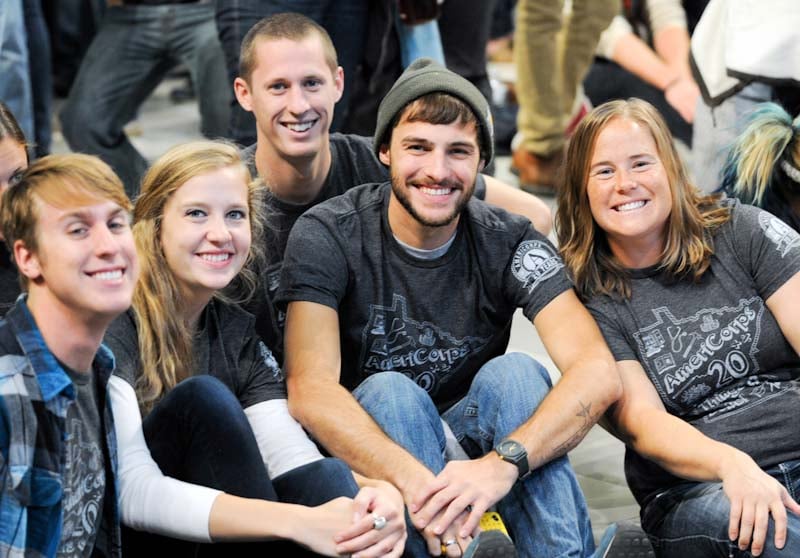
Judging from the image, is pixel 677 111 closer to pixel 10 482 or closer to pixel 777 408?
pixel 777 408

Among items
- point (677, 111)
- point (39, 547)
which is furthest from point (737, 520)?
point (677, 111)

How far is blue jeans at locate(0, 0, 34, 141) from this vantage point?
382 centimetres

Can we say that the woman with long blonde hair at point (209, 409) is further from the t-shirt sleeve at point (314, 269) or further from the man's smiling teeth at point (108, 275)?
the man's smiling teeth at point (108, 275)

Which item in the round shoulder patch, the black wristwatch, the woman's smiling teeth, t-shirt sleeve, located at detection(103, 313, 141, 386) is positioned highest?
the woman's smiling teeth

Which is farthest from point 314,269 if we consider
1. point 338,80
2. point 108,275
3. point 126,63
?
point 126,63

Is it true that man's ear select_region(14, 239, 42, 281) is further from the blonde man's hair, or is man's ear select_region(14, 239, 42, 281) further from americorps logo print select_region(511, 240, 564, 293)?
americorps logo print select_region(511, 240, 564, 293)

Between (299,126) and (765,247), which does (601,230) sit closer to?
(765,247)

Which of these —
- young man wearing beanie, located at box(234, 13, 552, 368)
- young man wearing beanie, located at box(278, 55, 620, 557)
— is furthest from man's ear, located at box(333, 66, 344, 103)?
young man wearing beanie, located at box(278, 55, 620, 557)

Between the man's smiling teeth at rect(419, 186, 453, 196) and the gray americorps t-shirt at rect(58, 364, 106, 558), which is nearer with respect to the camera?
the gray americorps t-shirt at rect(58, 364, 106, 558)

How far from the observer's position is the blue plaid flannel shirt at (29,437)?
1.98 metres

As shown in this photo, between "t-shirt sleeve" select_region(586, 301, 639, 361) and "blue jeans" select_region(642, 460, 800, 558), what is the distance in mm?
270

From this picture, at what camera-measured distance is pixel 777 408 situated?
2621mm

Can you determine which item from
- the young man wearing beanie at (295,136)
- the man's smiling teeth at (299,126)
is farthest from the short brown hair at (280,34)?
the man's smiling teeth at (299,126)

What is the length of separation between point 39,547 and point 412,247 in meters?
1.01
